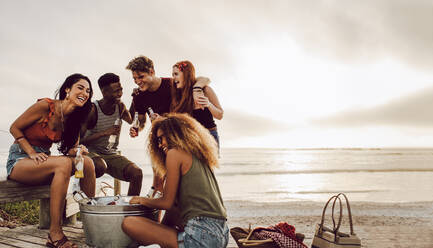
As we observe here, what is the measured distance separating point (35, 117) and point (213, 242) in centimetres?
200

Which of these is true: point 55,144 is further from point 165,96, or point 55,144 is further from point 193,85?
point 193,85

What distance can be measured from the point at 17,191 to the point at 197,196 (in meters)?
1.94

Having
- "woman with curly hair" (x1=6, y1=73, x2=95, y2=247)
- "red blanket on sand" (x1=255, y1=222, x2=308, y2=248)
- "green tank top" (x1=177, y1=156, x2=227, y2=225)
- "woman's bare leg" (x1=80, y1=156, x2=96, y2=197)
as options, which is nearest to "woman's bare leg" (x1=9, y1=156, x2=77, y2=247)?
"woman with curly hair" (x1=6, y1=73, x2=95, y2=247)

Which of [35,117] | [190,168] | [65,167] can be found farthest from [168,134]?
[35,117]

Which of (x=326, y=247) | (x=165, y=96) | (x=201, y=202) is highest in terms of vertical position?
(x=165, y=96)

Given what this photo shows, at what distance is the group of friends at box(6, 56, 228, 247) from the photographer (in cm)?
275

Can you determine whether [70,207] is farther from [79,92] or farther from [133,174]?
[79,92]

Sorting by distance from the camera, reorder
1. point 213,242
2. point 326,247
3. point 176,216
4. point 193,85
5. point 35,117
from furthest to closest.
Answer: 1. point 193,85
2. point 35,117
3. point 176,216
4. point 326,247
5. point 213,242

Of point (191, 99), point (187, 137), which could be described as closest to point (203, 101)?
point (191, 99)

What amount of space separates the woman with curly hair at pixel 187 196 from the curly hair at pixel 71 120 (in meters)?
1.08

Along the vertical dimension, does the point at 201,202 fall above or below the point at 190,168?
below

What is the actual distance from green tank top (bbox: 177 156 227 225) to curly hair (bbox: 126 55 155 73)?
1.64m

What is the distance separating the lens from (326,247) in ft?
9.41

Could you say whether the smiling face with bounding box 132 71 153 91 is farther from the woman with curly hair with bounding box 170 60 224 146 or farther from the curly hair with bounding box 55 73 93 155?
the curly hair with bounding box 55 73 93 155
